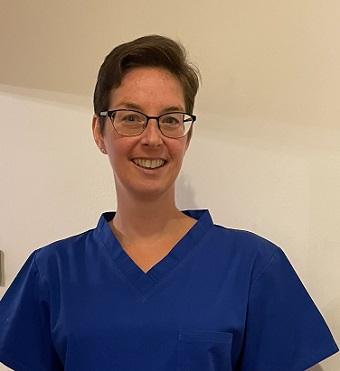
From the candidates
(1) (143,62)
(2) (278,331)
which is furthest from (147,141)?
(2) (278,331)

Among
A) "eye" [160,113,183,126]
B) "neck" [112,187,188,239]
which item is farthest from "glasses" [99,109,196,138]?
"neck" [112,187,188,239]

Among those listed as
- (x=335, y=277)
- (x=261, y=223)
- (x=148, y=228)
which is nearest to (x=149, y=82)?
(x=148, y=228)

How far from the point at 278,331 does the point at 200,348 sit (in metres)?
0.14

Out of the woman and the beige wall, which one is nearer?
the woman

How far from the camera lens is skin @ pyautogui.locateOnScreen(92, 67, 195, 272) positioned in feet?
3.18

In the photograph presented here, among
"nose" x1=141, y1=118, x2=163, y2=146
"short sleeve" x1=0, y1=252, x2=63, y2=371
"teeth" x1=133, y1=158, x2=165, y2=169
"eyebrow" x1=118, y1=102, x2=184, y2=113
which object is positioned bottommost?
"short sleeve" x1=0, y1=252, x2=63, y2=371

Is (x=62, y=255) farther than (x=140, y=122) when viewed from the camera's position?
Yes

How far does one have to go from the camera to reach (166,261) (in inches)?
40.1

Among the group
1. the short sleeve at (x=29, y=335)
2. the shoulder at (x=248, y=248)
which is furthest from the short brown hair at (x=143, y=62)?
the short sleeve at (x=29, y=335)

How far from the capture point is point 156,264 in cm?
102

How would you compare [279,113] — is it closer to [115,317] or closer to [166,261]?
[166,261]

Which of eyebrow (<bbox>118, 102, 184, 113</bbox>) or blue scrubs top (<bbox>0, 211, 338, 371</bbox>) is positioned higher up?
eyebrow (<bbox>118, 102, 184, 113</bbox>)

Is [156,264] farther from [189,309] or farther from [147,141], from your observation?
[147,141]

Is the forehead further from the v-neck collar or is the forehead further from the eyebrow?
the v-neck collar
